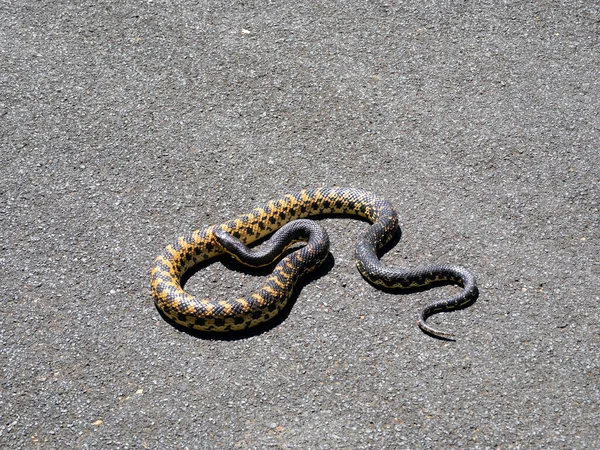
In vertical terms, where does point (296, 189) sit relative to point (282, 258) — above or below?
above

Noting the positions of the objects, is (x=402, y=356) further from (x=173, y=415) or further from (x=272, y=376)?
(x=173, y=415)

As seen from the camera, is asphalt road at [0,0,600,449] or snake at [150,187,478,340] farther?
snake at [150,187,478,340]

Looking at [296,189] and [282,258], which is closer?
[282,258]

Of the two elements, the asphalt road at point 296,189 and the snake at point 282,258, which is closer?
the asphalt road at point 296,189
